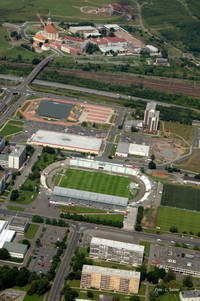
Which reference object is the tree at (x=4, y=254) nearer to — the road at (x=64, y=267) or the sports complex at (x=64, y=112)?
the road at (x=64, y=267)

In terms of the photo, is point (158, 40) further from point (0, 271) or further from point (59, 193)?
point (0, 271)

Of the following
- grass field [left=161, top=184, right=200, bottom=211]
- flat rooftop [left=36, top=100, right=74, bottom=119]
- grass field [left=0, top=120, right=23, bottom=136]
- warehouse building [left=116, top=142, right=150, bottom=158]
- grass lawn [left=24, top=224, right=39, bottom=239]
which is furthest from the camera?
flat rooftop [left=36, top=100, right=74, bottom=119]

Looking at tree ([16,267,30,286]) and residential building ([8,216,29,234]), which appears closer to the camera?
tree ([16,267,30,286])

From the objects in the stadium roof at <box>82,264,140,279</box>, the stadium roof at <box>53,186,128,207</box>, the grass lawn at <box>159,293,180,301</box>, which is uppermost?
the stadium roof at <box>82,264,140,279</box>

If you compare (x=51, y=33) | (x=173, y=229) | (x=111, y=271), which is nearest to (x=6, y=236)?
(x=111, y=271)

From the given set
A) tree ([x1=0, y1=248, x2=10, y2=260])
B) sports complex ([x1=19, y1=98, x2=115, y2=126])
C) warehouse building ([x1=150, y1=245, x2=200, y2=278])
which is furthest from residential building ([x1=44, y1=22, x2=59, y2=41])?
tree ([x1=0, y1=248, x2=10, y2=260])

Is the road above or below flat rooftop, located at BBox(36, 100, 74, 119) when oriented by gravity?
above

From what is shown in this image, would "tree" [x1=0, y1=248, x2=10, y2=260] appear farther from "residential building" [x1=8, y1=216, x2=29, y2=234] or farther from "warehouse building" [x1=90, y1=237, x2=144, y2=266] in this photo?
"warehouse building" [x1=90, y1=237, x2=144, y2=266]

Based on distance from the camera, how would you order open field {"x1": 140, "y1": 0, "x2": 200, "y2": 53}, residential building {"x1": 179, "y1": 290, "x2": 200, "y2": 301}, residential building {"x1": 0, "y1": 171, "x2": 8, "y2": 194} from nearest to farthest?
residential building {"x1": 179, "y1": 290, "x2": 200, "y2": 301} < residential building {"x1": 0, "y1": 171, "x2": 8, "y2": 194} < open field {"x1": 140, "y1": 0, "x2": 200, "y2": 53}
